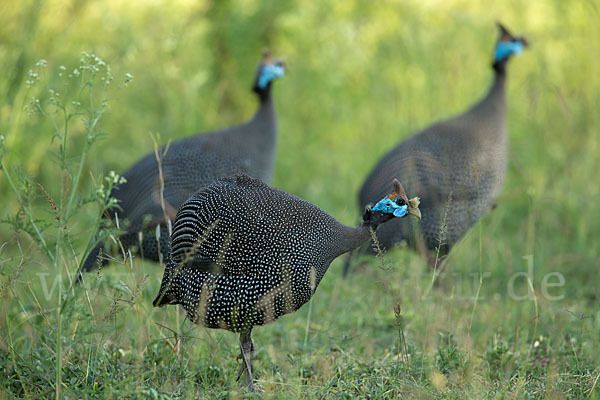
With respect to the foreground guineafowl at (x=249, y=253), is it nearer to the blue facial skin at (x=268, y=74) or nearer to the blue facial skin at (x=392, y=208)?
the blue facial skin at (x=392, y=208)

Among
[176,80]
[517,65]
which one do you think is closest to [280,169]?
[176,80]

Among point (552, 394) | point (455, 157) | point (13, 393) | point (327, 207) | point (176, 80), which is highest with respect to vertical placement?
point (176, 80)

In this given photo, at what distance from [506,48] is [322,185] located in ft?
6.51

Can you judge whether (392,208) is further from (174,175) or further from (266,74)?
(266,74)

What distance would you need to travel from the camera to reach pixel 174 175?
4.08 m

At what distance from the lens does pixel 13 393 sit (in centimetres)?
286

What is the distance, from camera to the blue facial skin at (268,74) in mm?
4766

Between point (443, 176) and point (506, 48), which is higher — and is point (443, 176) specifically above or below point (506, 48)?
below

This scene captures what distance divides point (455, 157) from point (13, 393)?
9.25 feet

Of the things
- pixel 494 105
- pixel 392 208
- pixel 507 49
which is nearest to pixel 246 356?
pixel 392 208

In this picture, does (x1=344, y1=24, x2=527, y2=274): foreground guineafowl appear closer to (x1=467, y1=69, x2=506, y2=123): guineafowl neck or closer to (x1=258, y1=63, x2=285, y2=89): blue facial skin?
(x1=467, y1=69, x2=506, y2=123): guineafowl neck

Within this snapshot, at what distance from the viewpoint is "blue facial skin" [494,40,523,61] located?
5023 mm

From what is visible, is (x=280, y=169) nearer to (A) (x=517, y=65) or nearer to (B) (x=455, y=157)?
(B) (x=455, y=157)

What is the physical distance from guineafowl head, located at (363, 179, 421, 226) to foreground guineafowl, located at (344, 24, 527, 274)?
101 centimetres
